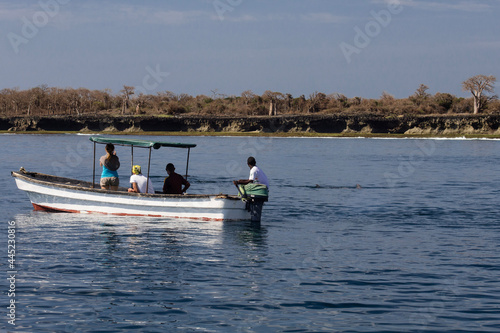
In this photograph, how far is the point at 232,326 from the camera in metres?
11.5

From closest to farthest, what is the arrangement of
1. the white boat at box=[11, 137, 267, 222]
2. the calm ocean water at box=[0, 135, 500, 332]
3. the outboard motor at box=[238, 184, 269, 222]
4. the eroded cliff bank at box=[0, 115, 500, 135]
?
the calm ocean water at box=[0, 135, 500, 332], the outboard motor at box=[238, 184, 269, 222], the white boat at box=[11, 137, 267, 222], the eroded cliff bank at box=[0, 115, 500, 135]

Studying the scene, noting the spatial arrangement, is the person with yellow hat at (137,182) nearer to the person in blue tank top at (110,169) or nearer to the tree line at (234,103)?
the person in blue tank top at (110,169)

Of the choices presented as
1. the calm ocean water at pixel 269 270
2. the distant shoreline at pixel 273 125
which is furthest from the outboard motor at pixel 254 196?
the distant shoreline at pixel 273 125

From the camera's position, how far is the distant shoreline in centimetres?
11794

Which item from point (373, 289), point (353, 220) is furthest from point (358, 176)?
point (373, 289)

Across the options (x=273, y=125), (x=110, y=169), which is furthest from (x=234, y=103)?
(x=110, y=169)

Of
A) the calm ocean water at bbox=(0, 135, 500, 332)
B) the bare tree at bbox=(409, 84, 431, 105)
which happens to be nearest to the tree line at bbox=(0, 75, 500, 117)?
the bare tree at bbox=(409, 84, 431, 105)

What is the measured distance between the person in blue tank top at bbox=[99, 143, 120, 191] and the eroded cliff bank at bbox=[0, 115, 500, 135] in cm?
10074

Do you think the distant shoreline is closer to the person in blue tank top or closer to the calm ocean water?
the calm ocean water

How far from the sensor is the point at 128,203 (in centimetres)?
2259

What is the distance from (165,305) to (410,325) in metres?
4.49

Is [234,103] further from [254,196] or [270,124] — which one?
[254,196]

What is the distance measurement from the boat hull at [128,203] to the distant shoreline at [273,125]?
307ft

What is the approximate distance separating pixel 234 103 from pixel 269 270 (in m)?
153
